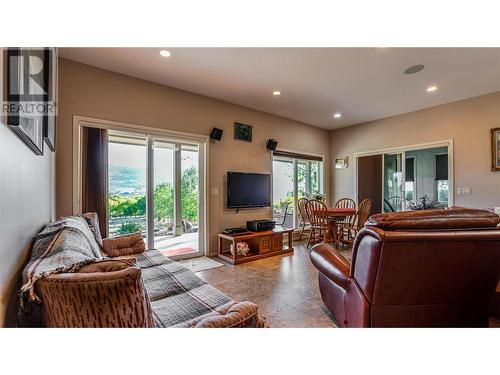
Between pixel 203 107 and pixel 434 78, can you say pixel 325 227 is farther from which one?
pixel 203 107

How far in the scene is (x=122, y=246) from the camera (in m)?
2.42

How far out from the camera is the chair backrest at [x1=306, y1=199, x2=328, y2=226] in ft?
14.6

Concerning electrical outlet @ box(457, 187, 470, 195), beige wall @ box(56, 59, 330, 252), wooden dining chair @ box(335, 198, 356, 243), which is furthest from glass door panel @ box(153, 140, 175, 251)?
electrical outlet @ box(457, 187, 470, 195)

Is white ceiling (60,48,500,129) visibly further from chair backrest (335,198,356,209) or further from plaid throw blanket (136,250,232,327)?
plaid throw blanket (136,250,232,327)

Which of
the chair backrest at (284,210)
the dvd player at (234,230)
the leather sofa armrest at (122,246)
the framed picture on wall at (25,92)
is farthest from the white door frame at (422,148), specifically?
the framed picture on wall at (25,92)

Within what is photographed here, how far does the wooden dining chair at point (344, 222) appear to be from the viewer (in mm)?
4693

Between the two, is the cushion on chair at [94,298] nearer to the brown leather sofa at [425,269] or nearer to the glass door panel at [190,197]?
the brown leather sofa at [425,269]

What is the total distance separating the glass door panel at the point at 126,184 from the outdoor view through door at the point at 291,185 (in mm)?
2758

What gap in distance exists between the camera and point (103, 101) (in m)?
3.03

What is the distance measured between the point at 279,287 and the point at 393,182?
14.1 feet

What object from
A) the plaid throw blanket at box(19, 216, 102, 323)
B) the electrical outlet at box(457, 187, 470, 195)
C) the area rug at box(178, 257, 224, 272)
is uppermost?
the electrical outlet at box(457, 187, 470, 195)

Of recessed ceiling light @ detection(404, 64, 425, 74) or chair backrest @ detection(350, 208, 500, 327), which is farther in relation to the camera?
recessed ceiling light @ detection(404, 64, 425, 74)

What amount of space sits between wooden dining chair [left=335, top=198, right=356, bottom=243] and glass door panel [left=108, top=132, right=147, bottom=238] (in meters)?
3.66
